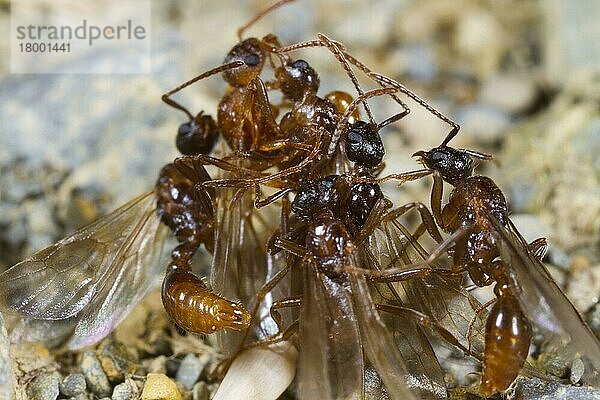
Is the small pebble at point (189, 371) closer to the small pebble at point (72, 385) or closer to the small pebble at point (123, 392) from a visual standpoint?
the small pebble at point (123, 392)

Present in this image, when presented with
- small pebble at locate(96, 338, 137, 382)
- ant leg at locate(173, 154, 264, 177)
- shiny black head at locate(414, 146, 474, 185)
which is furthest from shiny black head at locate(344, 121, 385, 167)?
small pebble at locate(96, 338, 137, 382)

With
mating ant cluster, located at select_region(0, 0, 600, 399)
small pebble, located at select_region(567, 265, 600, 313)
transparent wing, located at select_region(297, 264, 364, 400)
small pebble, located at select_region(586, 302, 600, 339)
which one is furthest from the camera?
small pebble, located at select_region(567, 265, 600, 313)

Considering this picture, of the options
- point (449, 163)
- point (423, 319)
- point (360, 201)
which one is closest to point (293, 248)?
point (360, 201)

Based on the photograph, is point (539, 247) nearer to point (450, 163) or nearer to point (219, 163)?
point (450, 163)

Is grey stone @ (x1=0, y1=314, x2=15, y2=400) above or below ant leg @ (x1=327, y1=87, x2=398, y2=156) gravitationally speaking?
below

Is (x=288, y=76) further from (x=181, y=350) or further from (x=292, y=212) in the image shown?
(x=181, y=350)

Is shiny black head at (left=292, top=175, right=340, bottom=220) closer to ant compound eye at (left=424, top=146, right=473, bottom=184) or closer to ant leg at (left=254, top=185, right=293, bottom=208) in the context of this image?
ant leg at (left=254, top=185, right=293, bottom=208)

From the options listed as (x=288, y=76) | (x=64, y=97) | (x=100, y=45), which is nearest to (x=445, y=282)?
(x=288, y=76)

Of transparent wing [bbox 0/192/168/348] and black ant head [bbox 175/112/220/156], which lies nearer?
transparent wing [bbox 0/192/168/348]
